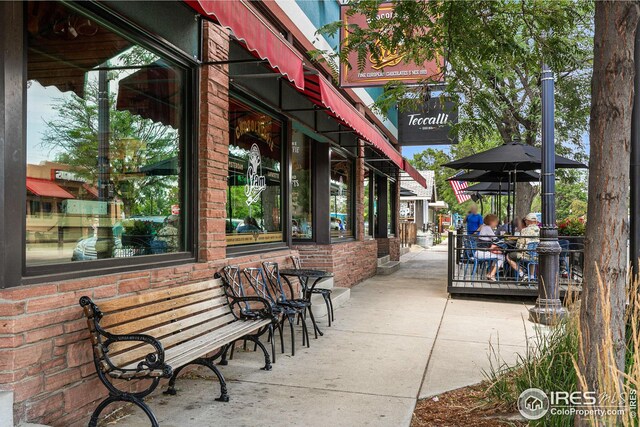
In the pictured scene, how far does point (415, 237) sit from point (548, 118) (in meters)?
21.9

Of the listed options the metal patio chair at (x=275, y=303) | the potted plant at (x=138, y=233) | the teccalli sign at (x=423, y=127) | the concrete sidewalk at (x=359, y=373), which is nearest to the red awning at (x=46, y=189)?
the potted plant at (x=138, y=233)

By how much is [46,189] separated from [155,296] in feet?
3.65

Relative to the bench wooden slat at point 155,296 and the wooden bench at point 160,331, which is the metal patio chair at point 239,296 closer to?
the wooden bench at point 160,331

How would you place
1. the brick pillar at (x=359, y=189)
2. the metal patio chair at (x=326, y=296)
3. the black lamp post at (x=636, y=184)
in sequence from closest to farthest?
the black lamp post at (x=636, y=184)
the metal patio chair at (x=326, y=296)
the brick pillar at (x=359, y=189)

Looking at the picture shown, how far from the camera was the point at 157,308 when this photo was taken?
391 centimetres

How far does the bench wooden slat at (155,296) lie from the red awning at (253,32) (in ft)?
6.74

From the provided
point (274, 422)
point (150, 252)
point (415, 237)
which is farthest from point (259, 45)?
point (415, 237)

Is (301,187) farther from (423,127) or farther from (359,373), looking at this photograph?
(423,127)

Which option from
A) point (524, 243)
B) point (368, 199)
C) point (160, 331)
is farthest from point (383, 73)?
point (368, 199)

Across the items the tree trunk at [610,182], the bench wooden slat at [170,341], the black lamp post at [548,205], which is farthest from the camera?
the black lamp post at [548,205]

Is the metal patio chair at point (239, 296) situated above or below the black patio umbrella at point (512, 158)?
below

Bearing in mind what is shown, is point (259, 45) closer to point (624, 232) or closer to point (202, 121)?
point (202, 121)

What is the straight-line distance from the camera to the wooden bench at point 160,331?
3.23m

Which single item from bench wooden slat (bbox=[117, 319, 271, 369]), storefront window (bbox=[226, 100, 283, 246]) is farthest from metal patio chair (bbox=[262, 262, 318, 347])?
bench wooden slat (bbox=[117, 319, 271, 369])
